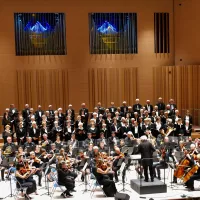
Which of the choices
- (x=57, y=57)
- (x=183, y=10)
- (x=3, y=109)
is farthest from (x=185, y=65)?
(x=3, y=109)

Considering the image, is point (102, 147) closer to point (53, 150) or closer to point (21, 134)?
point (53, 150)

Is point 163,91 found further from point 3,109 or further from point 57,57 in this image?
point 3,109

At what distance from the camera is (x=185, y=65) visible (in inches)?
679

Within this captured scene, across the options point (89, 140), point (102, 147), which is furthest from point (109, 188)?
point (89, 140)

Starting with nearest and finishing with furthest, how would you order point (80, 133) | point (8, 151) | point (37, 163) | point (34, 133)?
point (37, 163), point (8, 151), point (34, 133), point (80, 133)

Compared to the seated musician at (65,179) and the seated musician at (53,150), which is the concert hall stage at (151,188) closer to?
the seated musician at (65,179)

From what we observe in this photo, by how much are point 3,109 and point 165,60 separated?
7.72 metres

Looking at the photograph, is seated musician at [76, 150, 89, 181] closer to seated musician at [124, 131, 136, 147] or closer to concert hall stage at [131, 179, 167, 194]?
concert hall stage at [131, 179, 167, 194]

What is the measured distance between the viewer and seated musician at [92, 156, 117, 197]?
9461 mm

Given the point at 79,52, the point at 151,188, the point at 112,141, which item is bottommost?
the point at 151,188

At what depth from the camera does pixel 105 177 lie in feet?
31.4

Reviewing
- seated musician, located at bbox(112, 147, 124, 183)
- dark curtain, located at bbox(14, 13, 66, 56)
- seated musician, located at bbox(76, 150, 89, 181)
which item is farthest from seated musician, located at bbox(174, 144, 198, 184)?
dark curtain, located at bbox(14, 13, 66, 56)

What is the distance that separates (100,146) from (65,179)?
6.26 ft

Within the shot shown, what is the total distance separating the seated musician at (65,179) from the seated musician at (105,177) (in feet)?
2.11
